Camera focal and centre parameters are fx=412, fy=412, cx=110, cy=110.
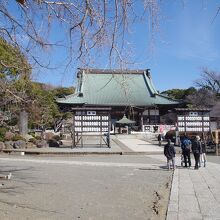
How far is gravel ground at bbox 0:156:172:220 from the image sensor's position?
24.8 ft

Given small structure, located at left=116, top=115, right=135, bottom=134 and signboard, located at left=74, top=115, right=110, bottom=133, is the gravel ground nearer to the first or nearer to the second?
signboard, located at left=74, top=115, right=110, bottom=133

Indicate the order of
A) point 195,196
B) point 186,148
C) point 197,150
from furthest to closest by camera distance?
point 186,148
point 197,150
point 195,196

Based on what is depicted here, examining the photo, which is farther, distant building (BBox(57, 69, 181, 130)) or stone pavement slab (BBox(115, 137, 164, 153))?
distant building (BBox(57, 69, 181, 130))

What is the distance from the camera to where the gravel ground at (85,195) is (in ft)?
24.8

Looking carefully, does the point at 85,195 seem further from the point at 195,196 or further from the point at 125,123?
the point at 125,123

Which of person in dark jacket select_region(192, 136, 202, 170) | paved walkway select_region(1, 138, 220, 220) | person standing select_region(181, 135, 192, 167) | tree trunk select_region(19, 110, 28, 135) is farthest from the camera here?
tree trunk select_region(19, 110, 28, 135)

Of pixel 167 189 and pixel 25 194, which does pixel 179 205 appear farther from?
pixel 25 194

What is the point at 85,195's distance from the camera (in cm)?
962

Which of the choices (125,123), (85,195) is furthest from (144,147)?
(125,123)

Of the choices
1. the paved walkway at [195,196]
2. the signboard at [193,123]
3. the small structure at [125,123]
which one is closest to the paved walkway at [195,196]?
the paved walkway at [195,196]

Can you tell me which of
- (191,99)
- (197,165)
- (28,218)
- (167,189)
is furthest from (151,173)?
(191,99)

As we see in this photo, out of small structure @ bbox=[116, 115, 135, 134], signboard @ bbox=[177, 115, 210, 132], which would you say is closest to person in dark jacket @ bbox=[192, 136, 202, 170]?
signboard @ bbox=[177, 115, 210, 132]

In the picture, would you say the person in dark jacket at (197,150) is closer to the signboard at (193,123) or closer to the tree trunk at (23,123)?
the signboard at (193,123)

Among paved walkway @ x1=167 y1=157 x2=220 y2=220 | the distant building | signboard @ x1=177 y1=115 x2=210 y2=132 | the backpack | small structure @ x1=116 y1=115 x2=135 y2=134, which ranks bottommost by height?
paved walkway @ x1=167 y1=157 x2=220 y2=220
